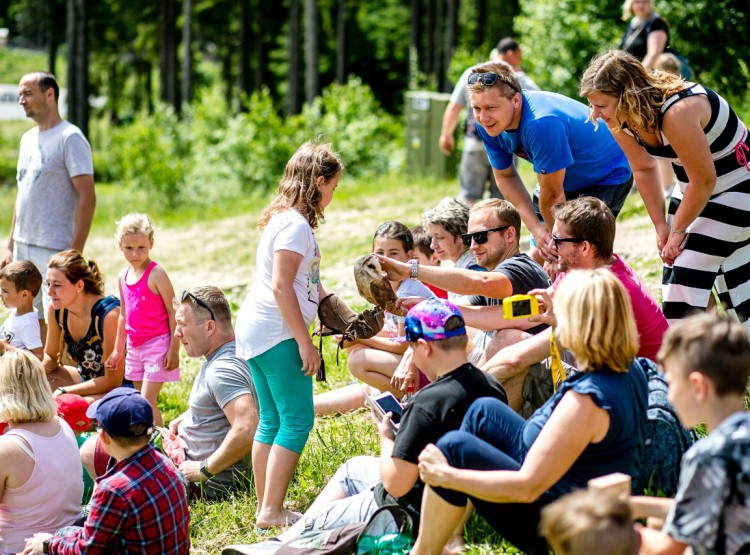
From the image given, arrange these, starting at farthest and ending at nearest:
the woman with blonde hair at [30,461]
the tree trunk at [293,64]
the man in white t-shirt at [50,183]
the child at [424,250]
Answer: the tree trunk at [293,64] → the man in white t-shirt at [50,183] → the child at [424,250] → the woman with blonde hair at [30,461]

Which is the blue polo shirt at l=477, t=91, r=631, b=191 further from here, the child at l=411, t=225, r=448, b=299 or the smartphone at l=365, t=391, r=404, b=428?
the smartphone at l=365, t=391, r=404, b=428

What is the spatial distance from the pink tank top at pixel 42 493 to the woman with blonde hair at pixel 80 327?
1872 mm

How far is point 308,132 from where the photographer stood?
21609 millimetres

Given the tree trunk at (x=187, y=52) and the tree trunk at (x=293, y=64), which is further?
the tree trunk at (x=187, y=52)

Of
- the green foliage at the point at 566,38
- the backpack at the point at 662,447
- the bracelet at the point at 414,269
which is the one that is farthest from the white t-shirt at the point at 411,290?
the green foliage at the point at 566,38

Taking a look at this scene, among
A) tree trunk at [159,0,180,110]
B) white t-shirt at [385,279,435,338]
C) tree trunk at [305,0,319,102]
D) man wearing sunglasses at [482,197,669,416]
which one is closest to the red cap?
white t-shirt at [385,279,435,338]

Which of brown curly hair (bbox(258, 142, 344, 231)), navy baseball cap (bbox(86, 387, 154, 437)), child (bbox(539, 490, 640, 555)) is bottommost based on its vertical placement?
navy baseball cap (bbox(86, 387, 154, 437))

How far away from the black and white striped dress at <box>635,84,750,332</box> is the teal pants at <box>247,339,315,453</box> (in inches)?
74.5

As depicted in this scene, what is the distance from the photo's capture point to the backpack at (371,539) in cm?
395

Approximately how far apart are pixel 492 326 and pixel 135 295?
2631 mm

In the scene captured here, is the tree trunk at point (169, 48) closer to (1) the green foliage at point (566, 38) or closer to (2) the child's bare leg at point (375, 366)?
(1) the green foliage at point (566, 38)

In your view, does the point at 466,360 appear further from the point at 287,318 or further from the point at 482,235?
the point at 482,235

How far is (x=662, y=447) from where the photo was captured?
12.5 feet

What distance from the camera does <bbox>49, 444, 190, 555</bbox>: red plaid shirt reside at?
12.1ft
